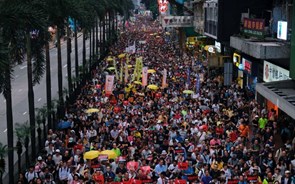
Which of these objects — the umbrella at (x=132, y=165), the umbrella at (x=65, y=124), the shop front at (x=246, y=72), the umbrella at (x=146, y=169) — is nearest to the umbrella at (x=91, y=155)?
the umbrella at (x=132, y=165)

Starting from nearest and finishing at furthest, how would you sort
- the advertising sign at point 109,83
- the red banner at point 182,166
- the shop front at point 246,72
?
the red banner at point 182,166 < the advertising sign at point 109,83 < the shop front at point 246,72

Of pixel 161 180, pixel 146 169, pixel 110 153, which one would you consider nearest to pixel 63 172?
pixel 110 153

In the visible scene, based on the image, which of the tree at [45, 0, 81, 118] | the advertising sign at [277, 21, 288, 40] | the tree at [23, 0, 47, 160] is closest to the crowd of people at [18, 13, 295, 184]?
the tree at [23, 0, 47, 160]

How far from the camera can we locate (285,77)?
28.9 metres

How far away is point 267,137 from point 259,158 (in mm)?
3631

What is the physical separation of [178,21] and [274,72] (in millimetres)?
39825

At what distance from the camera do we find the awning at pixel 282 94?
22959 millimetres

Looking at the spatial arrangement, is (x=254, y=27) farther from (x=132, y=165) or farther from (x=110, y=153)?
(x=132, y=165)

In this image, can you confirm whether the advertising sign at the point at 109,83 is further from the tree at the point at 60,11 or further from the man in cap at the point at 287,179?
the man in cap at the point at 287,179

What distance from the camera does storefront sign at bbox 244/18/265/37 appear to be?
31703 millimetres

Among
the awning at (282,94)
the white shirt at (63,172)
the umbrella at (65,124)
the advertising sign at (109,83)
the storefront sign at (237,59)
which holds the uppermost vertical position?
the awning at (282,94)

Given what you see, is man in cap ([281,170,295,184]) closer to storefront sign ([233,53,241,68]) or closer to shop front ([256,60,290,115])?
shop front ([256,60,290,115])

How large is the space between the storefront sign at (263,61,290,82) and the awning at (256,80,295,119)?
0.61 meters

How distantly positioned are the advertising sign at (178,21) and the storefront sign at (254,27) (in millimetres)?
33585
